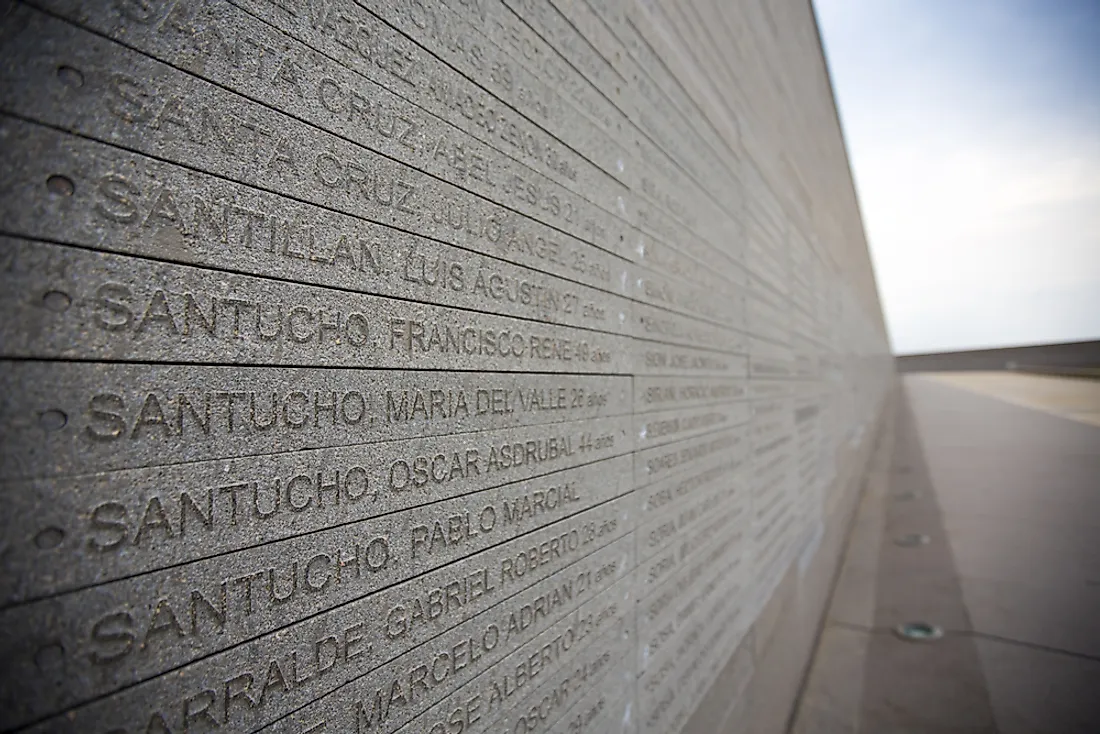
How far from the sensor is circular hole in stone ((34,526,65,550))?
63 centimetres

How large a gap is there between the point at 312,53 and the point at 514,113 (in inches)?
20.7

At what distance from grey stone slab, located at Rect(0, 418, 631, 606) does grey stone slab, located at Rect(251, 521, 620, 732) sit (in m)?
0.26

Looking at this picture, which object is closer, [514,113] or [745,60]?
[514,113]

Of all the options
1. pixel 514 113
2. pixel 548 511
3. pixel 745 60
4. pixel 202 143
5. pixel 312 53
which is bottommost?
pixel 548 511

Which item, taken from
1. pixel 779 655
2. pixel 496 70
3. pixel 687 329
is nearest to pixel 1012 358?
pixel 779 655

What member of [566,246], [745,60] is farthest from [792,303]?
[566,246]

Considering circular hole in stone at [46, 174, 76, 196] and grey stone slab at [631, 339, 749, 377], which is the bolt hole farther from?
circular hole in stone at [46, 174, 76, 196]

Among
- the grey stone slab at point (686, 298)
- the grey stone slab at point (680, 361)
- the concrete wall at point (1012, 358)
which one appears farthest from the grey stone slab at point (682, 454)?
the concrete wall at point (1012, 358)

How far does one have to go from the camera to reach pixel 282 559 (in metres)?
0.84

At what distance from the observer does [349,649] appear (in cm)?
93

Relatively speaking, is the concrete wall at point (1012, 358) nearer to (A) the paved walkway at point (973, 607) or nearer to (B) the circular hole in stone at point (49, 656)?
(A) the paved walkway at point (973, 607)

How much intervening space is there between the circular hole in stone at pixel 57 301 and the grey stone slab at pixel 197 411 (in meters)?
0.06

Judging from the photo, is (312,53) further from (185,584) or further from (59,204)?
(185,584)

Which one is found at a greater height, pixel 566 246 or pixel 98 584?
pixel 566 246
